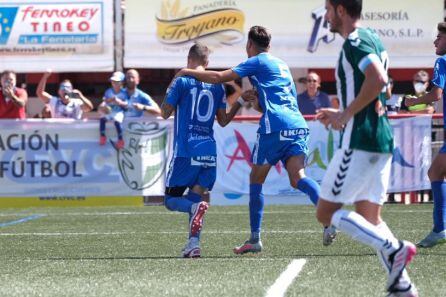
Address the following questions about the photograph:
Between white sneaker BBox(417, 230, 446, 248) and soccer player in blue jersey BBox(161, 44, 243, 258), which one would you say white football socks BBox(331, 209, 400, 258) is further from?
white sneaker BBox(417, 230, 446, 248)

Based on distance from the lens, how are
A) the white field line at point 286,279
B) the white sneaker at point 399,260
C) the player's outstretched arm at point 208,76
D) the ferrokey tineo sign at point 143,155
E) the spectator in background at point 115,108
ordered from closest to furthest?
the white sneaker at point 399,260, the white field line at point 286,279, the player's outstretched arm at point 208,76, the spectator in background at point 115,108, the ferrokey tineo sign at point 143,155

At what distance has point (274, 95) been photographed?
930 centimetres

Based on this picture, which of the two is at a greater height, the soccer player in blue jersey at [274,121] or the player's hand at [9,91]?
the soccer player in blue jersey at [274,121]

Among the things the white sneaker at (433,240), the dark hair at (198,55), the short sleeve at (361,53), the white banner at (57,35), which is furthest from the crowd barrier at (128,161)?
the short sleeve at (361,53)

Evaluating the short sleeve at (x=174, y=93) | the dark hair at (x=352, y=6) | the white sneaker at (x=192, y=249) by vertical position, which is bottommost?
the white sneaker at (x=192, y=249)

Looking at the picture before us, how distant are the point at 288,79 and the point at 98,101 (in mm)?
13319

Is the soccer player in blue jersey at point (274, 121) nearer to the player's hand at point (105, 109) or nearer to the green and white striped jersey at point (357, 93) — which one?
the green and white striped jersey at point (357, 93)

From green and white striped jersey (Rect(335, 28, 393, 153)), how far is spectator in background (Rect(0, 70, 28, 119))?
11.5m

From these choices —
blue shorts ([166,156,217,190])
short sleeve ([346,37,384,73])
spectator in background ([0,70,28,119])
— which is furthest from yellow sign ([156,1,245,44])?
short sleeve ([346,37,384,73])

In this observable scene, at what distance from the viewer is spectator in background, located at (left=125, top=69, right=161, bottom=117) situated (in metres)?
16.5

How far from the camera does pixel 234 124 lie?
16.6 metres

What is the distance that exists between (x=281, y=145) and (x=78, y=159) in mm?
7982

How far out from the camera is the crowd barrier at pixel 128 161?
53.8 ft

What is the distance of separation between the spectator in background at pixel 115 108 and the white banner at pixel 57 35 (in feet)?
8.13
